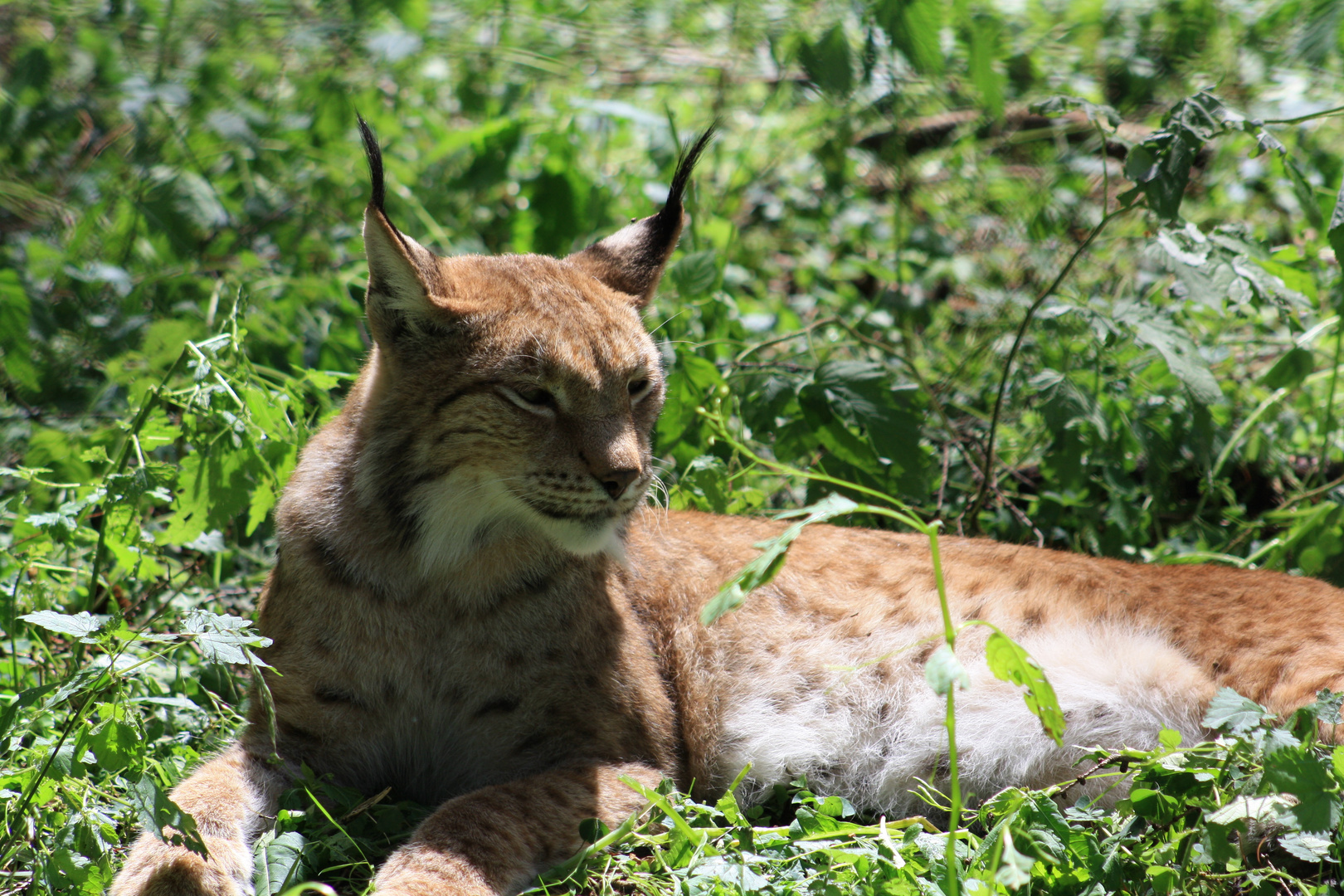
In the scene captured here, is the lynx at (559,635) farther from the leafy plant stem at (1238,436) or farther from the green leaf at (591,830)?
the leafy plant stem at (1238,436)

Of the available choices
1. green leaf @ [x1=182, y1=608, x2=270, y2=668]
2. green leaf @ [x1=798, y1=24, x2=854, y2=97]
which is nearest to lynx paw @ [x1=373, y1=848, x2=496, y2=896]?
green leaf @ [x1=182, y1=608, x2=270, y2=668]

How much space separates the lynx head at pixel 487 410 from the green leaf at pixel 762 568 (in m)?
0.97

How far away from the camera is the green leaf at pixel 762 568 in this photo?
1.93 meters

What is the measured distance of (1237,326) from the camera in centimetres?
561

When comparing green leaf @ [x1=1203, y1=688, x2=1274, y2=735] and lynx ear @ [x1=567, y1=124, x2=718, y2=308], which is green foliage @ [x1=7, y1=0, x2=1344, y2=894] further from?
lynx ear @ [x1=567, y1=124, x2=718, y2=308]

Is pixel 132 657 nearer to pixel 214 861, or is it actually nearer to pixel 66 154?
pixel 214 861

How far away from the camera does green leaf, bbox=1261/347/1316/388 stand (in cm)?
429

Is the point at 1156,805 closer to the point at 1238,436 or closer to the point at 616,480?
the point at 616,480

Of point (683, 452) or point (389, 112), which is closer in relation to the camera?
point (683, 452)

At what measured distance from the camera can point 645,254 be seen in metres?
3.52

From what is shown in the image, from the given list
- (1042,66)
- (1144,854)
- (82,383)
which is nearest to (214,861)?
(1144,854)

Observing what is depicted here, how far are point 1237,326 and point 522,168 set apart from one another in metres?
3.91

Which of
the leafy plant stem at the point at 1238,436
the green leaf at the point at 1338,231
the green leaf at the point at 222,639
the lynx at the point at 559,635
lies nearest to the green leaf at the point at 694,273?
the lynx at the point at 559,635

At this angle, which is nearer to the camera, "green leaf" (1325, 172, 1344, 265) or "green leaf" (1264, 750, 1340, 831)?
"green leaf" (1264, 750, 1340, 831)
